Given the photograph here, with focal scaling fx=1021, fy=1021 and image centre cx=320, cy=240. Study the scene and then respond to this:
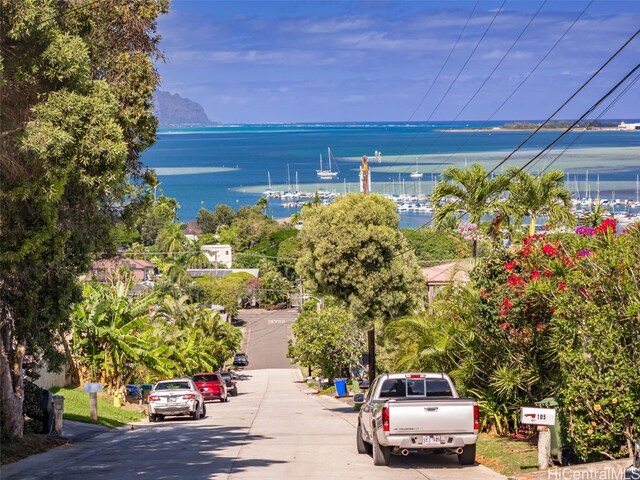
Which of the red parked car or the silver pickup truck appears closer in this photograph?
the silver pickup truck

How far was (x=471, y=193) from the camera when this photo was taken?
90.3ft

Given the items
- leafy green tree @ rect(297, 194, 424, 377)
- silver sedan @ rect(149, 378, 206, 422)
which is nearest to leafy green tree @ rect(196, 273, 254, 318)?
leafy green tree @ rect(297, 194, 424, 377)

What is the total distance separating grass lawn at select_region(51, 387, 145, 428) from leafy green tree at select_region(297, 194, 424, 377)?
7.73 meters

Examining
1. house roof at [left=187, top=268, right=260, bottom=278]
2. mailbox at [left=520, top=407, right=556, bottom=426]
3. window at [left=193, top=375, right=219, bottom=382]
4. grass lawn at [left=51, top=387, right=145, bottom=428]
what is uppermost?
mailbox at [left=520, top=407, right=556, bottom=426]

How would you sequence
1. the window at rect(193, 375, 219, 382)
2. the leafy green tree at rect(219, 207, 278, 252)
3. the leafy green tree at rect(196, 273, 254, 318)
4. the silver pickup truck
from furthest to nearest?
the leafy green tree at rect(219, 207, 278, 252)
the leafy green tree at rect(196, 273, 254, 318)
the window at rect(193, 375, 219, 382)
the silver pickup truck

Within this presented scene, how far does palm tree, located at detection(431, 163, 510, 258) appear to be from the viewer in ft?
89.0

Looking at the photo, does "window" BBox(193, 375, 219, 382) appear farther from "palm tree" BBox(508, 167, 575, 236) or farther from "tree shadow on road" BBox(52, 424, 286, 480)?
"palm tree" BBox(508, 167, 575, 236)

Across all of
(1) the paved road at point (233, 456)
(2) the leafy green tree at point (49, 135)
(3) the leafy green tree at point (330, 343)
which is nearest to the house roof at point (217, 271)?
(3) the leafy green tree at point (330, 343)

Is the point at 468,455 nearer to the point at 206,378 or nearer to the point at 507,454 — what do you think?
the point at 507,454

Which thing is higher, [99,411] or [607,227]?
[607,227]

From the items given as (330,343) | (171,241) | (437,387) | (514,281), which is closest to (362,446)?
(437,387)

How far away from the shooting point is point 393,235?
1353 inches

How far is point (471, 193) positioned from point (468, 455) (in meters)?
11.0

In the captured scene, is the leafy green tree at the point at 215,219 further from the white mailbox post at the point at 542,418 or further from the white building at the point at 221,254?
the white mailbox post at the point at 542,418
